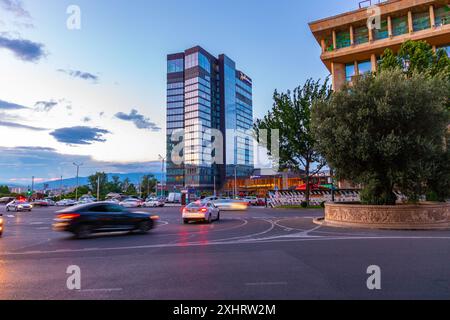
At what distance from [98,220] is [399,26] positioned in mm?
51747

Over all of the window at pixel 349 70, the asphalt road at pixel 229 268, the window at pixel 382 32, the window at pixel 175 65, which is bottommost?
the asphalt road at pixel 229 268

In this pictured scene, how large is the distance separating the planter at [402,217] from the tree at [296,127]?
2004 cm

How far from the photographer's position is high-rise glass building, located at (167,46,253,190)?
12925cm

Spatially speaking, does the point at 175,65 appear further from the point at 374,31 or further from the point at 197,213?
the point at 197,213

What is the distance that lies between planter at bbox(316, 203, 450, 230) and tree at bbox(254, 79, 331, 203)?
20.0 m

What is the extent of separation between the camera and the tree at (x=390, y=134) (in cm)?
1647

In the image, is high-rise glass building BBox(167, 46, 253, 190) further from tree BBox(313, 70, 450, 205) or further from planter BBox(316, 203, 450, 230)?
planter BBox(316, 203, 450, 230)

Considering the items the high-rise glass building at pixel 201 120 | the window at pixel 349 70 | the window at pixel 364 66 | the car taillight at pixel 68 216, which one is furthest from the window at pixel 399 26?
the high-rise glass building at pixel 201 120

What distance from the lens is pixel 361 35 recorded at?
51.0m

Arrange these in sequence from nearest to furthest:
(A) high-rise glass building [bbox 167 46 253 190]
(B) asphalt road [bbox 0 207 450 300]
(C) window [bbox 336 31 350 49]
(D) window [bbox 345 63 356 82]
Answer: (B) asphalt road [bbox 0 207 450 300], (C) window [bbox 336 31 350 49], (D) window [bbox 345 63 356 82], (A) high-rise glass building [bbox 167 46 253 190]

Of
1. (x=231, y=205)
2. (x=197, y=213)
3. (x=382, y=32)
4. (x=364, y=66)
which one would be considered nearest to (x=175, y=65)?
(x=364, y=66)

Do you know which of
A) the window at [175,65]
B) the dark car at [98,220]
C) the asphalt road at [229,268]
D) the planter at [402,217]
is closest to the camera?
the asphalt road at [229,268]

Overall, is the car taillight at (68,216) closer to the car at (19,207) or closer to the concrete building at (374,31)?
the car at (19,207)

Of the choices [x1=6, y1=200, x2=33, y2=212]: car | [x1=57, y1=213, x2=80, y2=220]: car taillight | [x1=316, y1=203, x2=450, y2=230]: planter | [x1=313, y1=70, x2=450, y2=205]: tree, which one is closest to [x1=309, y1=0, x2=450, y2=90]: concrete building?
[x1=313, y1=70, x2=450, y2=205]: tree
